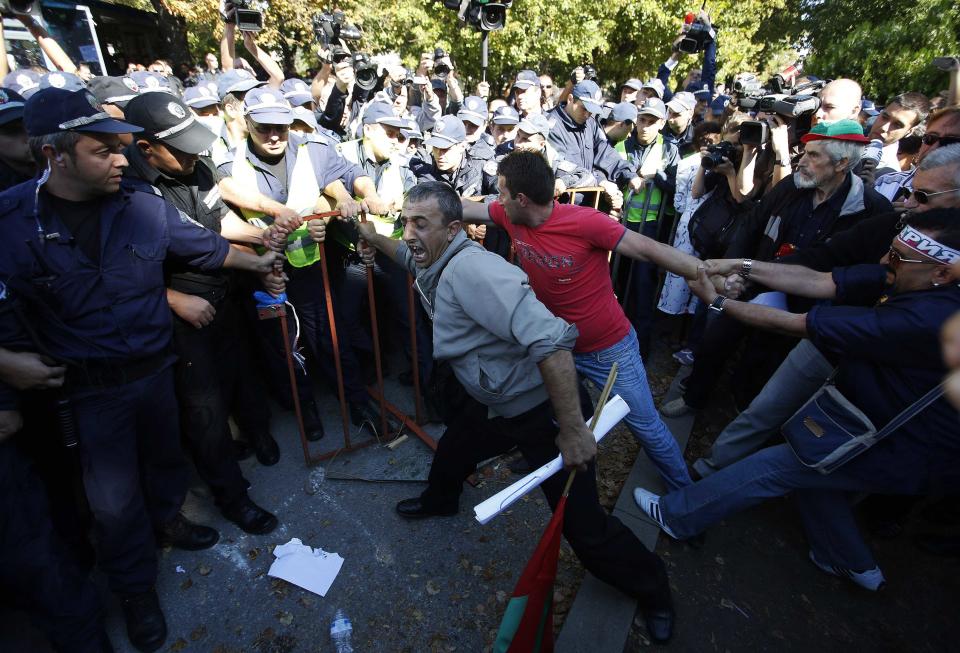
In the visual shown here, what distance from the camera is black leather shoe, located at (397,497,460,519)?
3137 millimetres

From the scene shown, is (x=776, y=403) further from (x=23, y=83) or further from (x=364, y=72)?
(x=364, y=72)

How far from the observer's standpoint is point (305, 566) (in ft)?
9.27

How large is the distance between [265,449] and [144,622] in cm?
124

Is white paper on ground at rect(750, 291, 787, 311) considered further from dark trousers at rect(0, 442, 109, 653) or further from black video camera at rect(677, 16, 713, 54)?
black video camera at rect(677, 16, 713, 54)

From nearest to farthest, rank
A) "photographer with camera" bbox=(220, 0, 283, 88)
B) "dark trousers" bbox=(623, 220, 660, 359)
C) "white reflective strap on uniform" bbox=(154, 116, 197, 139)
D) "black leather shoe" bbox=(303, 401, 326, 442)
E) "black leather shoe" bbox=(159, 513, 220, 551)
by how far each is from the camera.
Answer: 1. "white reflective strap on uniform" bbox=(154, 116, 197, 139)
2. "black leather shoe" bbox=(159, 513, 220, 551)
3. "black leather shoe" bbox=(303, 401, 326, 442)
4. "dark trousers" bbox=(623, 220, 660, 359)
5. "photographer with camera" bbox=(220, 0, 283, 88)

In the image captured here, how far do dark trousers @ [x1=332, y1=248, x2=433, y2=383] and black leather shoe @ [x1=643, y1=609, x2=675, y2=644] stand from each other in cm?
227

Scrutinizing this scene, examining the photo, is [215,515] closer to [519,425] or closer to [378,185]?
[519,425]

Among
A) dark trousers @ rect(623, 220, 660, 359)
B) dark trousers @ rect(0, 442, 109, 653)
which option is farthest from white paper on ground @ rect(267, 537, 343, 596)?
dark trousers @ rect(623, 220, 660, 359)

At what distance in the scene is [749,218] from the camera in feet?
12.5

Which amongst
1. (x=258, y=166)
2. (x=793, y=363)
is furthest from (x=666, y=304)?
(x=258, y=166)

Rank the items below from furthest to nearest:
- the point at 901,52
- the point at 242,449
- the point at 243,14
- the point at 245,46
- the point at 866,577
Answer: the point at 901,52, the point at 245,46, the point at 243,14, the point at 242,449, the point at 866,577

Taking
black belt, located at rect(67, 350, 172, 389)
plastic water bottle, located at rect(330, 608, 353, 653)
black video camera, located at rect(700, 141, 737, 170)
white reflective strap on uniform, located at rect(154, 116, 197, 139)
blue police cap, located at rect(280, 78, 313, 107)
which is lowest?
plastic water bottle, located at rect(330, 608, 353, 653)

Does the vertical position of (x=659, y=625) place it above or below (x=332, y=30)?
below

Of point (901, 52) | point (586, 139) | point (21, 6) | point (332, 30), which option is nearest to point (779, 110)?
point (586, 139)
